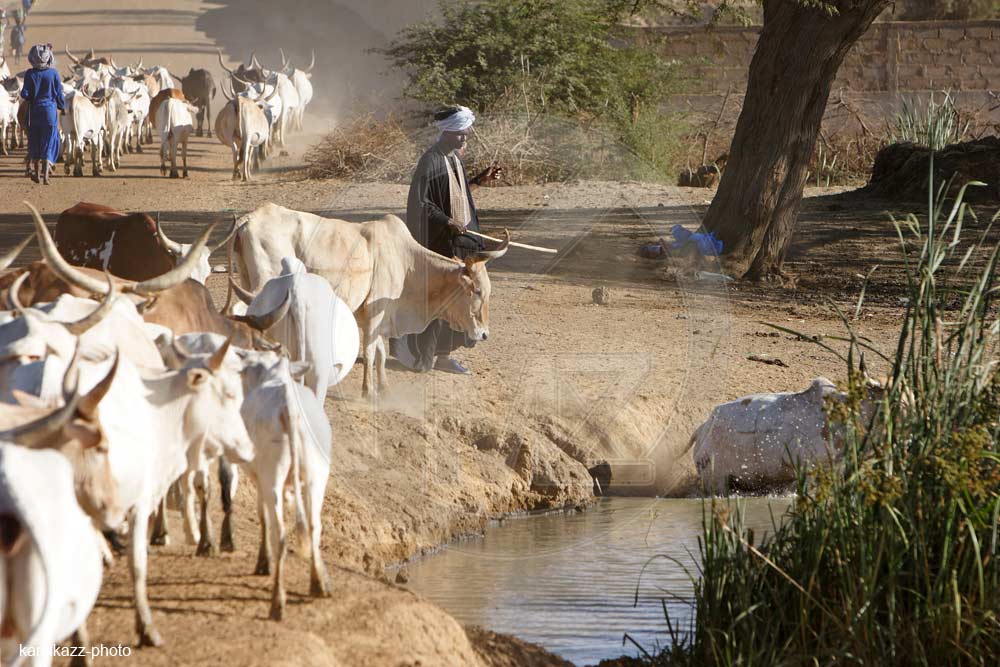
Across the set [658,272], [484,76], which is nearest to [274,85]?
[484,76]

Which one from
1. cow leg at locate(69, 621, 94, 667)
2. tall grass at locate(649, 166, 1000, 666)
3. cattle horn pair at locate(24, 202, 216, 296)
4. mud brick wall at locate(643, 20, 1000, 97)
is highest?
mud brick wall at locate(643, 20, 1000, 97)

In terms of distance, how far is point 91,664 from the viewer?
4.22 m

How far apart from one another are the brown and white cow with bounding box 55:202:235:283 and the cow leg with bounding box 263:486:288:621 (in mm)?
2775

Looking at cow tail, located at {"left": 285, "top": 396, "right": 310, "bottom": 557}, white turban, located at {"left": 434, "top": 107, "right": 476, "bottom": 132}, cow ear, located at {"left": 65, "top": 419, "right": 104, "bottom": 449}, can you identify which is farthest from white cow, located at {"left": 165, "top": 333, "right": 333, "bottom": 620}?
white turban, located at {"left": 434, "top": 107, "right": 476, "bottom": 132}

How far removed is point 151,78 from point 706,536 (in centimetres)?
2294

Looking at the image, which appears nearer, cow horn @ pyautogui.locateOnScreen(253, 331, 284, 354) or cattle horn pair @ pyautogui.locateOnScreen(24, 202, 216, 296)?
cattle horn pair @ pyautogui.locateOnScreen(24, 202, 216, 296)

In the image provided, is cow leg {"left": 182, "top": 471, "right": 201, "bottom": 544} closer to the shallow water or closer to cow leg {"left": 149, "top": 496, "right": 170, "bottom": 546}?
cow leg {"left": 149, "top": 496, "right": 170, "bottom": 546}

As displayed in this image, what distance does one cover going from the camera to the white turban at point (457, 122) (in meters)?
8.29

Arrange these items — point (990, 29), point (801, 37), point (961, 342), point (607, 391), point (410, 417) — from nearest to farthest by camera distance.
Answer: point (961, 342), point (410, 417), point (607, 391), point (801, 37), point (990, 29)

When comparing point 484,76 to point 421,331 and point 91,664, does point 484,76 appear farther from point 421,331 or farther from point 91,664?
point 91,664

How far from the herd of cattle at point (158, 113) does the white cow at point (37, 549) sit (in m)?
15.8

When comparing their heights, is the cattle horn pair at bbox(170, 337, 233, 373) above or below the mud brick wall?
below

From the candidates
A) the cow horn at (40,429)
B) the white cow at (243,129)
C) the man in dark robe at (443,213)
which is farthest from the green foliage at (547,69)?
the cow horn at (40,429)

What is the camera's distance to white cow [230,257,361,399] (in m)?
6.57
